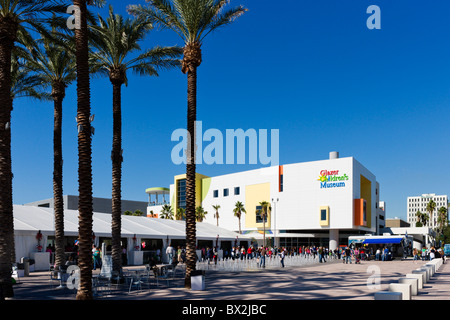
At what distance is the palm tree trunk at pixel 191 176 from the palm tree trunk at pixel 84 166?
565cm

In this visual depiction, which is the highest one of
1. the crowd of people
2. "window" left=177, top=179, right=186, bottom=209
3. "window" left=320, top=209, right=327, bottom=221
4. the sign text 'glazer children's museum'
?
the sign text 'glazer children's museum'

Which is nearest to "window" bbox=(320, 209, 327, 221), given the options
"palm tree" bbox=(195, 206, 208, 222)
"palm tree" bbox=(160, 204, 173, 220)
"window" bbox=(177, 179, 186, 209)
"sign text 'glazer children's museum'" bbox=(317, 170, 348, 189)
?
"sign text 'glazer children's museum'" bbox=(317, 170, 348, 189)

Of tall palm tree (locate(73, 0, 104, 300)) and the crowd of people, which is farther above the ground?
tall palm tree (locate(73, 0, 104, 300))

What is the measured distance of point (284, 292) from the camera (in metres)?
17.4

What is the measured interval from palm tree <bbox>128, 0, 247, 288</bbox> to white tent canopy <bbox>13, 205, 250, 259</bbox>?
15400mm

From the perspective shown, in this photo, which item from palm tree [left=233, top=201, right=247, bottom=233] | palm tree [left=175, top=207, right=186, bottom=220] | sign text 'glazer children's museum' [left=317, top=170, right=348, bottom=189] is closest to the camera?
sign text 'glazer children's museum' [left=317, top=170, right=348, bottom=189]

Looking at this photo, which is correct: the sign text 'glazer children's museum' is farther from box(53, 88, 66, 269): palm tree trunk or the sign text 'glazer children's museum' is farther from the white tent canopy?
box(53, 88, 66, 269): palm tree trunk

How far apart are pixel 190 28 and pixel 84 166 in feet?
28.9

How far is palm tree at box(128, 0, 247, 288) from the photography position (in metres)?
19.8

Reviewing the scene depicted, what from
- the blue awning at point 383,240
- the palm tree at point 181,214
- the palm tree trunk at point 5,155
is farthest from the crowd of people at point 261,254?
the palm tree at point 181,214
